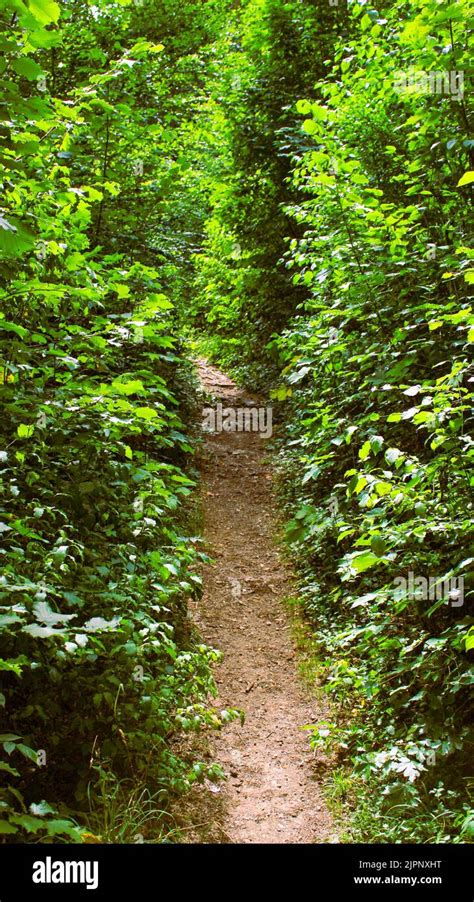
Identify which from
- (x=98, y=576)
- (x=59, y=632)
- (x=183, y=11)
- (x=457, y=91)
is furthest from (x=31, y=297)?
(x=183, y=11)

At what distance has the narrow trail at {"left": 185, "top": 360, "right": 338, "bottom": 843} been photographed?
470cm

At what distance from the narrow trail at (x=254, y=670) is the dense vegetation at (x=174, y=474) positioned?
1.07 feet

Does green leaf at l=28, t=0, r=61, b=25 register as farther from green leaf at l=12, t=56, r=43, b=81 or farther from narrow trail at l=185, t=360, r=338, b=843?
narrow trail at l=185, t=360, r=338, b=843

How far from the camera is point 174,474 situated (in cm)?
602


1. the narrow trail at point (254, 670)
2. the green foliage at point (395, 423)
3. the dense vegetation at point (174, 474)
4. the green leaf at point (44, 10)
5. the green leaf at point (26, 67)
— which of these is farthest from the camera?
the narrow trail at point (254, 670)

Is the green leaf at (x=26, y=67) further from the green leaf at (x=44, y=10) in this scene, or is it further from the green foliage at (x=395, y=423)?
the green foliage at (x=395, y=423)

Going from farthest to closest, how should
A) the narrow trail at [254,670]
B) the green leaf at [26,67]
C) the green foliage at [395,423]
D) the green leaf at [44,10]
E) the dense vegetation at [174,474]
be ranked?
1. the narrow trail at [254,670]
2. the green foliage at [395,423]
3. the dense vegetation at [174,474]
4. the green leaf at [26,67]
5. the green leaf at [44,10]

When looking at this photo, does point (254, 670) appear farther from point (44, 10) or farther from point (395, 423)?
point (44, 10)

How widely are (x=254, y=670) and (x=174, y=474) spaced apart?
2.07 m

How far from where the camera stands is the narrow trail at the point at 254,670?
4699mm
